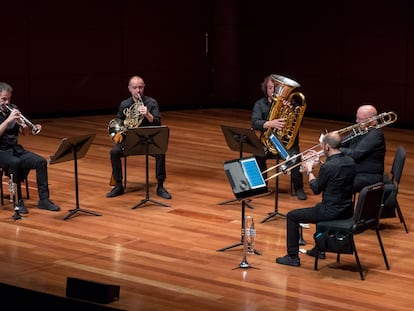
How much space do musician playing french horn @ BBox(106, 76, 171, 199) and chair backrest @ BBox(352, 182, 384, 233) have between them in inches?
111

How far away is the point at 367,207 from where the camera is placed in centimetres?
734

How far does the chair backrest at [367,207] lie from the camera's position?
286 inches

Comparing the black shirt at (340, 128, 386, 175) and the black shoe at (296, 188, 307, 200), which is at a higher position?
the black shirt at (340, 128, 386, 175)

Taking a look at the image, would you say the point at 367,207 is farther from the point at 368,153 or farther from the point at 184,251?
the point at 184,251

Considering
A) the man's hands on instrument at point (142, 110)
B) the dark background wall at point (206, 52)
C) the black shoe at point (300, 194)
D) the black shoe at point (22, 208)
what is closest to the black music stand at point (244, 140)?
the man's hands on instrument at point (142, 110)

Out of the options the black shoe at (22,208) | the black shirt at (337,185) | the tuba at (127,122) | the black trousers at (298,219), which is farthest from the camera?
the tuba at (127,122)

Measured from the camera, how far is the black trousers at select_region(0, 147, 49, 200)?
356 inches

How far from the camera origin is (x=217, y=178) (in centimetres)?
1063

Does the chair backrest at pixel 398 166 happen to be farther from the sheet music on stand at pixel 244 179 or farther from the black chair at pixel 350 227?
the sheet music on stand at pixel 244 179

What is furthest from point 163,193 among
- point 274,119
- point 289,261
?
point 289,261

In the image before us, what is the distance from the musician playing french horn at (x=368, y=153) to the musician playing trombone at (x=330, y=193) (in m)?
0.95

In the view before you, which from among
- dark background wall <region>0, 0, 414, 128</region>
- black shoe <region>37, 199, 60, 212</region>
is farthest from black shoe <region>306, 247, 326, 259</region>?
dark background wall <region>0, 0, 414, 128</region>

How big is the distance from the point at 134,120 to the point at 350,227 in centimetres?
305

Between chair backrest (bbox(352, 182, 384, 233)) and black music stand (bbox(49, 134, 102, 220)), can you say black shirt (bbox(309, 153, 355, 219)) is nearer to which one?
chair backrest (bbox(352, 182, 384, 233))
